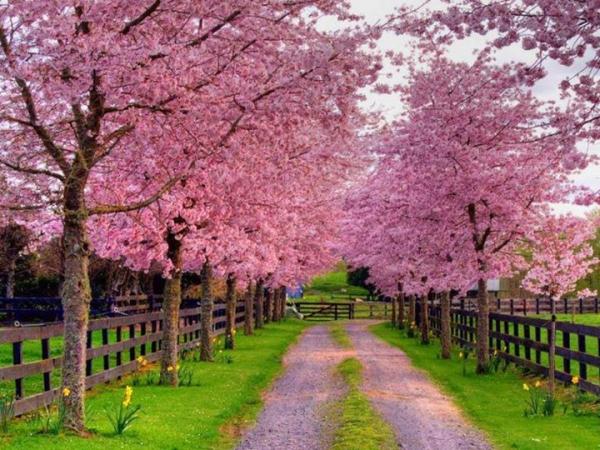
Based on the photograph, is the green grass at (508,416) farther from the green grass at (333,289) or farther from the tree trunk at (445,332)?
the green grass at (333,289)

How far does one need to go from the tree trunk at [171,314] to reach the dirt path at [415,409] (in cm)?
462

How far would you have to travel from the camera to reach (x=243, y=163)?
14688 mm

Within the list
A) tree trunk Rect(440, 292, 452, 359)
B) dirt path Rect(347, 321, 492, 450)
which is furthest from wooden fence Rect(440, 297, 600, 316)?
dirt path Rect(347, 321, 492, 450)

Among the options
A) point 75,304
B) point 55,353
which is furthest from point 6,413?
point 55,353

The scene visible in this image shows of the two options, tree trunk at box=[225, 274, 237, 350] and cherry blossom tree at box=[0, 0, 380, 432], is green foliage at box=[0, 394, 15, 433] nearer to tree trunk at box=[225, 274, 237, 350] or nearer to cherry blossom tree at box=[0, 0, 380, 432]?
cherry blossom tree at box=[0, 0, 380, 432]

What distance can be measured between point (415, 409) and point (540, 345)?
259 inches

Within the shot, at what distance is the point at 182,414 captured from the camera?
1391cm

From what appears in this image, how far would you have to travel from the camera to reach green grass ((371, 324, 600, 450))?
12.0 m

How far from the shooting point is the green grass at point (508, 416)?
12.0 meters

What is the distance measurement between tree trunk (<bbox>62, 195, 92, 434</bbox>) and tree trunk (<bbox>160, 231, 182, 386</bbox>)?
22.1 ft

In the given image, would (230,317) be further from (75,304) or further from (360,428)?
(75,304)

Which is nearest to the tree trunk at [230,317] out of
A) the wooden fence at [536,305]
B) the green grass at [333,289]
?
the wooden fence at [536,305]

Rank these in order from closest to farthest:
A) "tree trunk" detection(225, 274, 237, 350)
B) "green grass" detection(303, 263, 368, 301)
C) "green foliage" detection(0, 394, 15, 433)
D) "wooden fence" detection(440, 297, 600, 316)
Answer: "green foliage" detection(0, 394, 15, 433) < "tree trunk" detection(225, 274, 237, 350) < "wooden fence" detection(440, 297, 600, 316) < "green grass" detection(303, 263, 368, 301)

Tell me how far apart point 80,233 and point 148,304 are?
26.9 m
